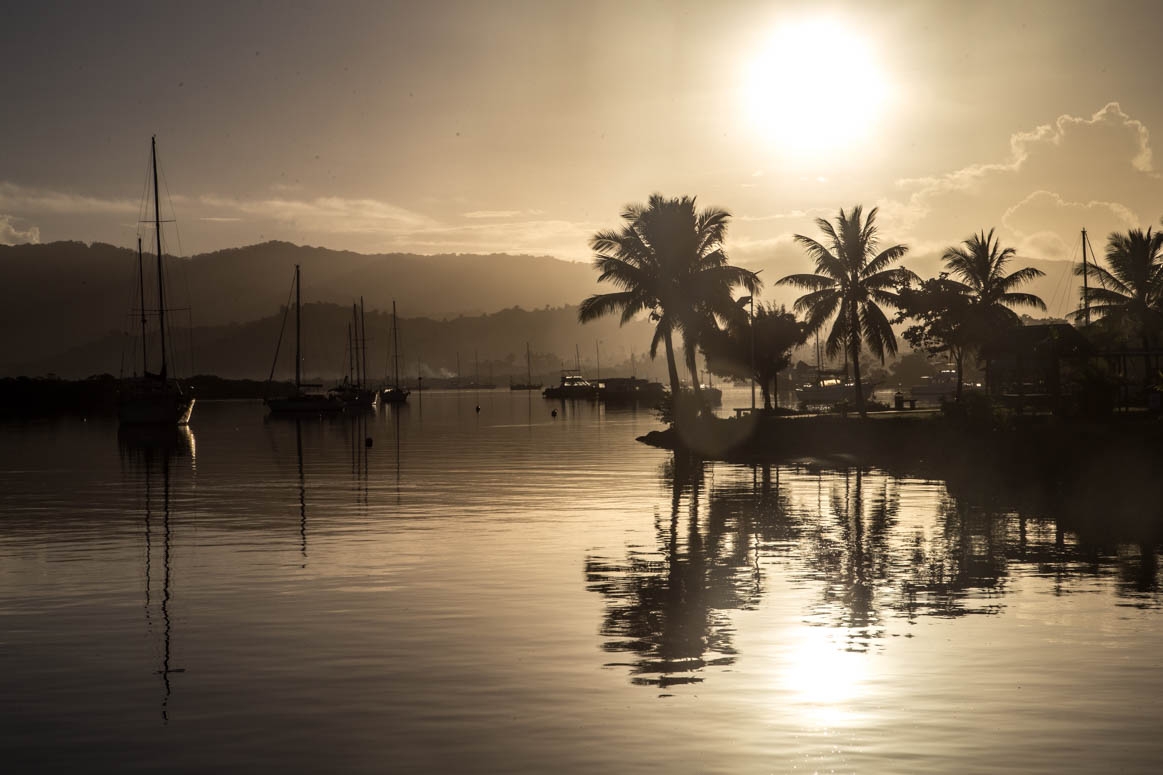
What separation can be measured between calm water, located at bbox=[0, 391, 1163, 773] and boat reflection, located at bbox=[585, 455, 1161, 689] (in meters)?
0.11

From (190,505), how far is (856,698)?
101 ft

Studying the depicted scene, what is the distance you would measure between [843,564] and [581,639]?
346 inches

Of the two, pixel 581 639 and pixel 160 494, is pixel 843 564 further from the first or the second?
pixel 160 494

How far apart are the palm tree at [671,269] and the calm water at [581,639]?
115ft

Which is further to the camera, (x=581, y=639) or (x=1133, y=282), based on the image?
(x=1133, y=282)

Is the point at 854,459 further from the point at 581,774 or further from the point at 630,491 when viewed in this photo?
the point at 581,774

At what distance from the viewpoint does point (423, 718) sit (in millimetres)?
12844

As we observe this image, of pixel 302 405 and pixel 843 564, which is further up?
pixel 302 405

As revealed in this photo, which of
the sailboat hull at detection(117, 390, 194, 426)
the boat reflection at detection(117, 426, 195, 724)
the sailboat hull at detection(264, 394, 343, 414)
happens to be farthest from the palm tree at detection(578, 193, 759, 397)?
the sailboat hull at detection(264, 394, 343, 414)

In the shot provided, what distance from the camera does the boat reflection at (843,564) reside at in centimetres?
1733

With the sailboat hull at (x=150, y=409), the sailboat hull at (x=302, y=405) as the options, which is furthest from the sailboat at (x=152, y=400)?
the sailboat hull at (x=302, y=405)

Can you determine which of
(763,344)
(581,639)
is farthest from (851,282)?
(581,639)

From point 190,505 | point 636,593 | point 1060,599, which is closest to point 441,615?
point 636,593

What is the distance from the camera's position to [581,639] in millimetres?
16953
